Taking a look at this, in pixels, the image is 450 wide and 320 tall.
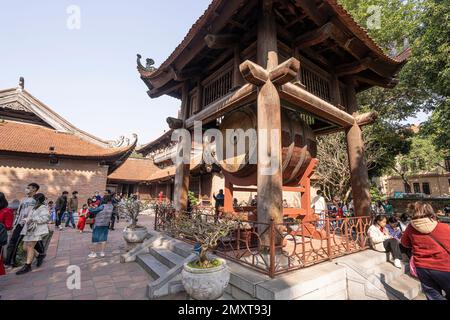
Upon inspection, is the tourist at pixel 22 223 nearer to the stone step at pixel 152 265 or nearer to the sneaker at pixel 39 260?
the sneaker at pixel 39 260

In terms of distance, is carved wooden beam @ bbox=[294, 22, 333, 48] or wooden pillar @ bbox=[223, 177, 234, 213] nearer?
carved wooden beam @ bbox=[294, 22, 333, 48]

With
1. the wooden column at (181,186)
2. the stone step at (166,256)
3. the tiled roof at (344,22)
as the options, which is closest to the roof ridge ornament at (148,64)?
the tiled roof at (344,22)

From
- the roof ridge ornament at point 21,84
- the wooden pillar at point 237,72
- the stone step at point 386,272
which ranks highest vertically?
the roof ridge ornament at point 21,84

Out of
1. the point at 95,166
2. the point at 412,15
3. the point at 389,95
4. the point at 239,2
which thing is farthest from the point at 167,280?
the point at 412,15

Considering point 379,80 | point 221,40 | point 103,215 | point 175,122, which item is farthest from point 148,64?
point 379,80

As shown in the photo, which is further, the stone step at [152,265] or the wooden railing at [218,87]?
the wooden railing at [218,87]

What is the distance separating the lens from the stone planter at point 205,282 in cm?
319

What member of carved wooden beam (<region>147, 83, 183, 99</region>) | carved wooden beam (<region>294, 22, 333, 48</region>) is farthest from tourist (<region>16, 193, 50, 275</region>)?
carved wooden beam (<region>294, 22, 333, 48</region>)

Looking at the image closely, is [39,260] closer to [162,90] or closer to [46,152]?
[162,90]

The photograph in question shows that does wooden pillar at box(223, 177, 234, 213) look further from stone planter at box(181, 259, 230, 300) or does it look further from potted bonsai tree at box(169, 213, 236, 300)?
stone planter at box(181, 259, 230, 300)

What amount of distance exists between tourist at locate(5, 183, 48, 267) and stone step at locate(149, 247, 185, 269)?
2.58 meters

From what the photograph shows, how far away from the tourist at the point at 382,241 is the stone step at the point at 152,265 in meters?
4.56

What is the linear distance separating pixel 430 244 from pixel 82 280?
5.70 meters

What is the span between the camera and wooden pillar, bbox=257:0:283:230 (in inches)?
150
